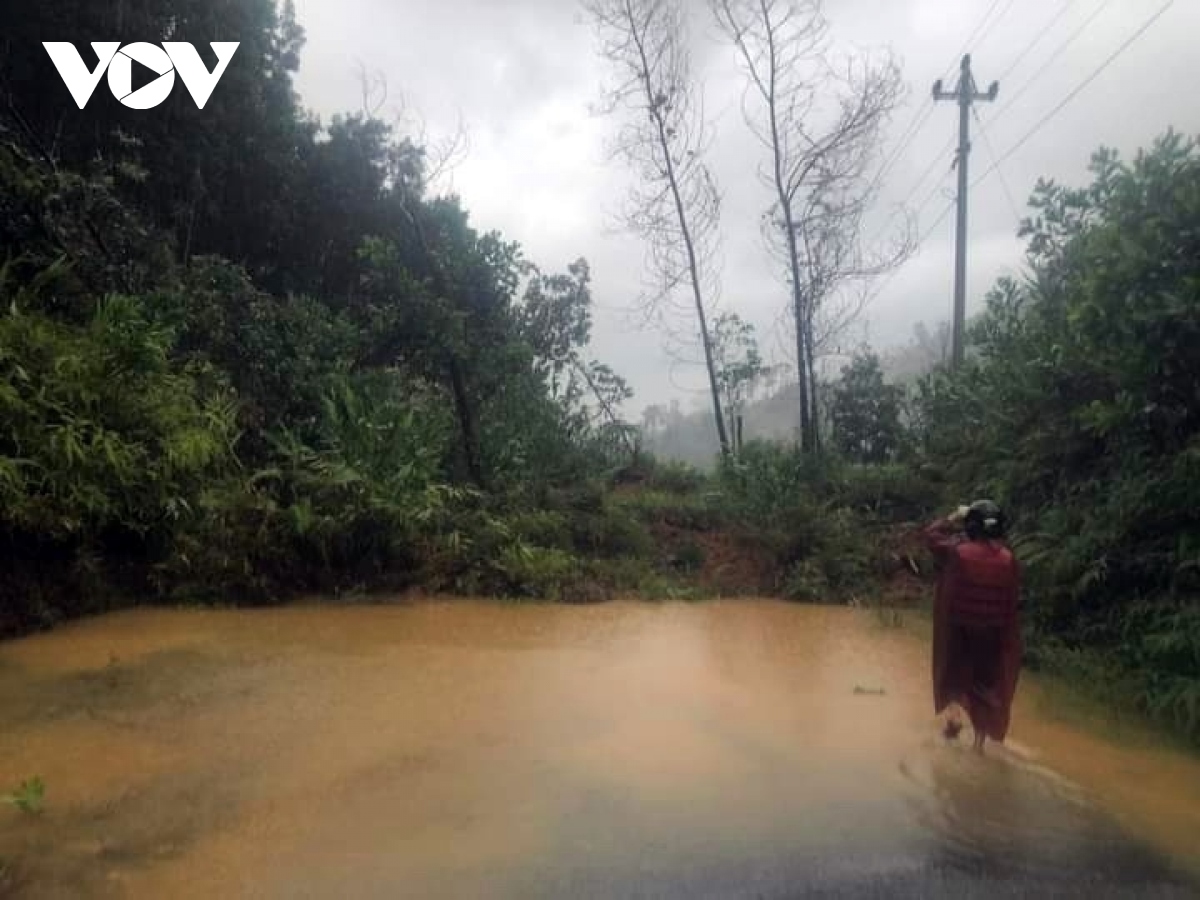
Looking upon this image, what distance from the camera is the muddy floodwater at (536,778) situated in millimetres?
4070

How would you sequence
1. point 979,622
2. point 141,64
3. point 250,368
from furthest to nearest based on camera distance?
point 141,64
point 250,368
point 979,622

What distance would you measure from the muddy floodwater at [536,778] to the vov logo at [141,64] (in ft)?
35.8

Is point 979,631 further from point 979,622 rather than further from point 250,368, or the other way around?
point 250,368

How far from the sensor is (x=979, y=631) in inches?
225

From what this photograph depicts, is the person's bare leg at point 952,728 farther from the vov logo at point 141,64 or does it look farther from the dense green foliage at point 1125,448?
the vov logo at point 141,64

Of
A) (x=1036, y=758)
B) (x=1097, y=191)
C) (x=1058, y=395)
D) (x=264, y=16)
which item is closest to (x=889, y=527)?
(x=1058, y=395)

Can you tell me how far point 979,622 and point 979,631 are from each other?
7cm

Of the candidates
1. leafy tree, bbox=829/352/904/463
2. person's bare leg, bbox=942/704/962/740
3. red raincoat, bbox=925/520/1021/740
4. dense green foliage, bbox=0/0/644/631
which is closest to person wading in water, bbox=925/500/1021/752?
red raincoat, bbox=925/520/1021/740

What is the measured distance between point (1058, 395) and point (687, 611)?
413cm

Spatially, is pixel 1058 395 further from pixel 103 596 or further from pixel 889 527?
pixel 103 596

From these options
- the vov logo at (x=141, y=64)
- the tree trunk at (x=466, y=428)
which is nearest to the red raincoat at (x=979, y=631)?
the tree trunk at (x=466, y=428)

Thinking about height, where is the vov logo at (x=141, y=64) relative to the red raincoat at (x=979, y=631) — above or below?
above

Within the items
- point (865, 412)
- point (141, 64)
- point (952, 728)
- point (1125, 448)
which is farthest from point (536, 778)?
point (141, 64)

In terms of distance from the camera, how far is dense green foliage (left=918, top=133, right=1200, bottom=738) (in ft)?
22.5
